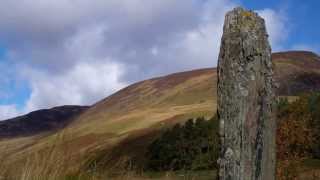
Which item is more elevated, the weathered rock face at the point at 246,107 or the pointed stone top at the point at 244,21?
the pointed stone top at the point at 244,21

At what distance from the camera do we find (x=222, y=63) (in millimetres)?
8172

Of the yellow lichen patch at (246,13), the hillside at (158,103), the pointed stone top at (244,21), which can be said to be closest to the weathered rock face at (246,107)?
the pointed stone top at (244,21)

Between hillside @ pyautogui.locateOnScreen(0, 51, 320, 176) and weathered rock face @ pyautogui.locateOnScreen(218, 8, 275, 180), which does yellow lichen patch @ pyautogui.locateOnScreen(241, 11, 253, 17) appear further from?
hillside @ pyautogui.locateOnScreen(0, 51, 320, 176)

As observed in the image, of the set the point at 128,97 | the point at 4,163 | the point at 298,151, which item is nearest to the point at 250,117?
the point at 4,163

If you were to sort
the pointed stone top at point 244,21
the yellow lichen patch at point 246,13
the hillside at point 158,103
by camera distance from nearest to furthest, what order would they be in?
the pointed stone top at point 244,21, the yellow lichen patch at point 246,13, the hillside at point 158,103

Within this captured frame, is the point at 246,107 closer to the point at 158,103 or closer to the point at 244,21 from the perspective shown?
the point at 244,21

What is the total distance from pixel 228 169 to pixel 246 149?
1.02 ft

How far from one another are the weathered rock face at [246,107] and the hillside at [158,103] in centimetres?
6956

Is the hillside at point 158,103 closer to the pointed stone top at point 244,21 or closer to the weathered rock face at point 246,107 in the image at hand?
the pointed stone top at point 244,21

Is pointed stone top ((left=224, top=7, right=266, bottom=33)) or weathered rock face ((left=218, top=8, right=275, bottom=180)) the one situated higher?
pointed stone top ((left=224, top=7, right=266, bottom=33))

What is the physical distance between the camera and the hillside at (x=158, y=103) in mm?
104000

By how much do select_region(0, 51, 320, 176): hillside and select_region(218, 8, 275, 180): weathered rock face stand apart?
228ft

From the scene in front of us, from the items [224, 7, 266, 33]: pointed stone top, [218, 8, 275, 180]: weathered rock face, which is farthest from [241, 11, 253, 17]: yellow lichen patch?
[218, 8, 275, 180]: weathered rock face

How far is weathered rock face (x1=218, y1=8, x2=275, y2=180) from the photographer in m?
7.76
